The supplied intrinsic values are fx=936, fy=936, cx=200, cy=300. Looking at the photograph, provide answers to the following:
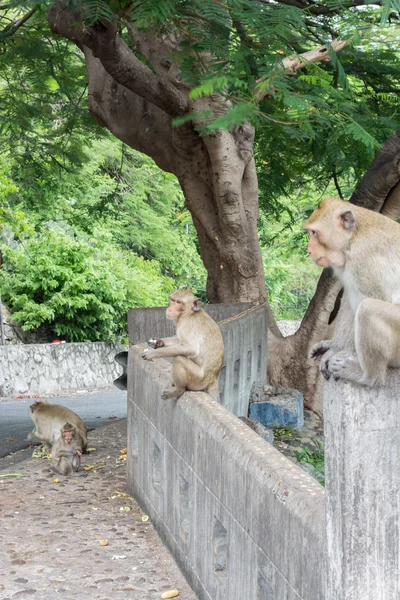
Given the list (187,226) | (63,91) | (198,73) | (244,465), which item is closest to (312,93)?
(198,73)

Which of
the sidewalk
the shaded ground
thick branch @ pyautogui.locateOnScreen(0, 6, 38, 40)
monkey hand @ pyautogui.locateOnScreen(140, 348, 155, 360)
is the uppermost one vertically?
thick branch @ pyautogui.locateOnScreen(0, 6, 38, 40)

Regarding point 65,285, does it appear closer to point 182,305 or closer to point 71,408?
point 71,408

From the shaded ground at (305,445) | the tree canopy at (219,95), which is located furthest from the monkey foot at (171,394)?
the shaded ground at (305,445)

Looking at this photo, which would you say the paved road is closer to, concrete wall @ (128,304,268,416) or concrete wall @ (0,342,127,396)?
concrete wall @ (0,342,127,396)

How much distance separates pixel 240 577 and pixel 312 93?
483 cm

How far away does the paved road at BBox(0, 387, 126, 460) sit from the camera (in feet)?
43.9

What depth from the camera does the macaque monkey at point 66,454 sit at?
10.2 metres

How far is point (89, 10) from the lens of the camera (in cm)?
743

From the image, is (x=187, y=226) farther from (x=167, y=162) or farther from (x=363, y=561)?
(x=363, y=561)

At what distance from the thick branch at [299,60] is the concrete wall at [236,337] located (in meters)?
3.18

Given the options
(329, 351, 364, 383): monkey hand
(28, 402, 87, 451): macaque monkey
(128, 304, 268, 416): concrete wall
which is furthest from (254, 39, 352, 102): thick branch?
(28, 402, 87, 451): macaque monkey

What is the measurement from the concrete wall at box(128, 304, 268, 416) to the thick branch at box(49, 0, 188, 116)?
287 centimetres

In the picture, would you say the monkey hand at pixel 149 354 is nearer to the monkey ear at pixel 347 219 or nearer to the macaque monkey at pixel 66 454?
the macaque monkey at pixel 66 454

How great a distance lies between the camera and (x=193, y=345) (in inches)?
306
